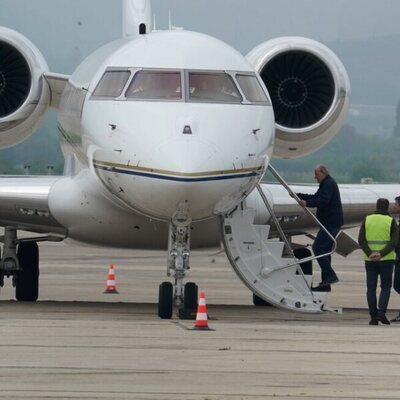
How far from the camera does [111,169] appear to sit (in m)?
16.5

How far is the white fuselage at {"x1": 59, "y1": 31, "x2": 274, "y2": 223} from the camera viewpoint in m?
15.8

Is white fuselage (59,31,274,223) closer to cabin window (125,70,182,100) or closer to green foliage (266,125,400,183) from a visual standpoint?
cabin window (125,70,182,100)

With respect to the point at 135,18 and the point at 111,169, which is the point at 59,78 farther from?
the point at 111,169

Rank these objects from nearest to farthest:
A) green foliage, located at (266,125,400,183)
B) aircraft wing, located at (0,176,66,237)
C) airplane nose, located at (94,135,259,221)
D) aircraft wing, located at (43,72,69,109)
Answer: airplane nose, located at (94,135,259,221) < aircraft wing, located at (0,176,66,237) < aircraft wing, located at (43,72,69,109) < green foliage, located at (266,125,400,183)

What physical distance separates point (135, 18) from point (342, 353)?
9.32 m

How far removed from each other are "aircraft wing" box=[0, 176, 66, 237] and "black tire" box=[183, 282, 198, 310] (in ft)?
9.59

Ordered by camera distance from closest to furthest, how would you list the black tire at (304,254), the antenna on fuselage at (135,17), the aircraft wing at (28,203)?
the aircraft wing at (28,203), the black tire at (304,254), the antenna on fuselage at (135,17)

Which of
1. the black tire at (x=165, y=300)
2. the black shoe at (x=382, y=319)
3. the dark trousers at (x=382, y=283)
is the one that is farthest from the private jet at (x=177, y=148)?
the black shoe at (x=382, y=319)

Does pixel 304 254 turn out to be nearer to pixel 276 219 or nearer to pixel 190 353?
pixel 276 219

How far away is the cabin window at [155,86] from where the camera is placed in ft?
54.4

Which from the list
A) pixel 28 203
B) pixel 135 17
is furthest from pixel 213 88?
pixel 135 17

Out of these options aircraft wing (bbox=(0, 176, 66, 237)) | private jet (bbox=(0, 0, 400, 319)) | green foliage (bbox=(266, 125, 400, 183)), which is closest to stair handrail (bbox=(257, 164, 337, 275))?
private jet (bbox=(0, 0, 400, 319))

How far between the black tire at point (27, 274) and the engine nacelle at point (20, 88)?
1.55 meters

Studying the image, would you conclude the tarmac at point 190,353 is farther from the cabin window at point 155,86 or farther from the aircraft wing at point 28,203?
the cabin window at point 155,86
